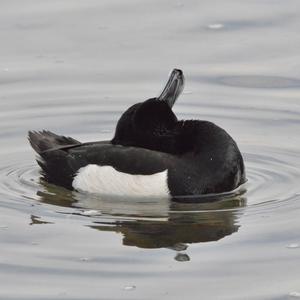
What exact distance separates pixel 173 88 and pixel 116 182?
1.00 metres

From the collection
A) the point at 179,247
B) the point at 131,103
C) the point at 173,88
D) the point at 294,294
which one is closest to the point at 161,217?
the point at 179,247

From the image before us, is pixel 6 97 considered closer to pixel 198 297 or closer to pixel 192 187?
pixel 192 187

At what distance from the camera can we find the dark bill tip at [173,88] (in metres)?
10.1

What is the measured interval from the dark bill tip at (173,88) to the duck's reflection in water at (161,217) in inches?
38.5

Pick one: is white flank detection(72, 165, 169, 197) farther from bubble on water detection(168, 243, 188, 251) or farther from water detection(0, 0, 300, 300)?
bubble on water detection(168, 243, 188, 251)

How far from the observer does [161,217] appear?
9117mm

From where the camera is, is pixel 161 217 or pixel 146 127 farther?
pixel 146 127

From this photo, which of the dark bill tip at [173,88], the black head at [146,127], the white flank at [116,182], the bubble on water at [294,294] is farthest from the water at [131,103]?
the dark bill tip at [173,88]

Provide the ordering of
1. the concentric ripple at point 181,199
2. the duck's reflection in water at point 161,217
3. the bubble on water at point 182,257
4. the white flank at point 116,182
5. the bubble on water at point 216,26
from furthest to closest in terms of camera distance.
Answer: the bubble on water at point 216,26 → the white flank at point 116,182 → the concentric ripple at point 181,199 → the duck's reflection in water at point 161,217 → the bubble on water at point 182,257

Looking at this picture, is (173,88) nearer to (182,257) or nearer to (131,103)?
(131,103)

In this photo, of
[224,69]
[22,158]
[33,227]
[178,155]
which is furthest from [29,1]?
[33,227]

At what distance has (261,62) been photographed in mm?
12805

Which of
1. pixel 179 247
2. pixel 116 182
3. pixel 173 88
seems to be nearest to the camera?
pixel 179 247

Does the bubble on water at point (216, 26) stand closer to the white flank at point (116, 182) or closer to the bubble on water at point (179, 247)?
the white flank at point (116, 182)
